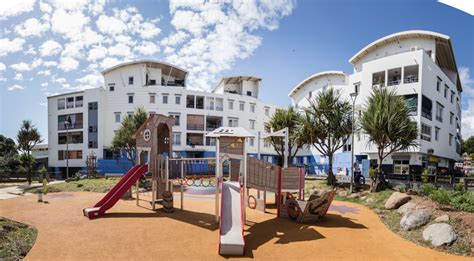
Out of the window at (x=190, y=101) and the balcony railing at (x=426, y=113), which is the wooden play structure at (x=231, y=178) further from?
the window at (x=190, y=101)

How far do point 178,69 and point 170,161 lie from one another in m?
30.5

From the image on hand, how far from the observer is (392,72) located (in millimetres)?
25422

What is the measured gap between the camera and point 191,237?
27.4 feet

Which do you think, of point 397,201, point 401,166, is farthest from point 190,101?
point 397,201

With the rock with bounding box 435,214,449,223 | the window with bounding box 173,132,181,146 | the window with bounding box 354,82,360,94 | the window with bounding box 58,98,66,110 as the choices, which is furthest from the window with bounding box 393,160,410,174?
the window with bounding box 58,98,66,110

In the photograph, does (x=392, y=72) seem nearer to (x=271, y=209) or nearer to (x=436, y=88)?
(x=436, y=88)

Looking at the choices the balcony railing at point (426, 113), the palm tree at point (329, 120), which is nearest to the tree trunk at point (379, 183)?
the palm tree at point (329, 120)

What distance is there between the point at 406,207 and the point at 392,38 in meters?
23.0

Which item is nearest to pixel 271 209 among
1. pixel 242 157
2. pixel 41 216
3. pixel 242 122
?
pixel 242 157

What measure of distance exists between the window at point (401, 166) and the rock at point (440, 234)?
58.1 feet

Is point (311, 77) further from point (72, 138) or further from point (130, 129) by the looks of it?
point (72, 138)

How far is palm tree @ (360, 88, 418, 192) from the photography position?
49.9 feet

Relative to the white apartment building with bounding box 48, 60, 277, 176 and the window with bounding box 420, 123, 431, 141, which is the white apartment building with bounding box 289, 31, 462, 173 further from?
the white apartment building with bounding box 48, 60, 277, 176

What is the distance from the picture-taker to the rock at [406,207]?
10.7 m
